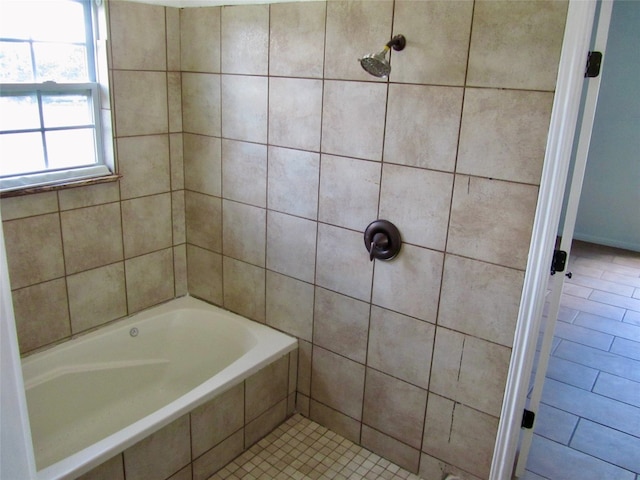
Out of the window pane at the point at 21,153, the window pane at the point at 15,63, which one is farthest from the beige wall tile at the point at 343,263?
the window pane at the point at 15,63

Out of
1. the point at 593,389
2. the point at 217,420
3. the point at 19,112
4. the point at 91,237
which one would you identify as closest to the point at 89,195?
the point at 91,237

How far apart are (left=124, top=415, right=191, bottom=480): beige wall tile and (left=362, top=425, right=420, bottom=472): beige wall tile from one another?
0.83 m

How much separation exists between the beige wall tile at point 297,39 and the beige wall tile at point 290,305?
0.97 meters

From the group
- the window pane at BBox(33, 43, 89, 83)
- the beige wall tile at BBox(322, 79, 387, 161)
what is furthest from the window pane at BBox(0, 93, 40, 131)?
the beige wall tile at BBox(322, 79, 387, 161)

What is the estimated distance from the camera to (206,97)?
2615 millimetres

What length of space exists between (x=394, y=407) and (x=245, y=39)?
1790 mm

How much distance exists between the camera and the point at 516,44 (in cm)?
173

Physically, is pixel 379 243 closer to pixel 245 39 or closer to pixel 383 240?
pixel 383 240

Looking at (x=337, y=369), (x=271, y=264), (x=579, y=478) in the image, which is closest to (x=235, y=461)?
(x=337, y=369)

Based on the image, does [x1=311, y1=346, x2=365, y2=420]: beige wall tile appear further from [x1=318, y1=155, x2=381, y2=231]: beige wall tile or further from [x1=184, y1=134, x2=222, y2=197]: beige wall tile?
[x1=184, y1=134, x2=222, y2=197]: beige wall tile

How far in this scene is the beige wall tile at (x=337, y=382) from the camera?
2.45 metres

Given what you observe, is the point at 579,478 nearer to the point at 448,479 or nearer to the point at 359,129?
the point at 448,479

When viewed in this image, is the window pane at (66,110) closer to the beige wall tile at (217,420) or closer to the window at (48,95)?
the window at (48,95)

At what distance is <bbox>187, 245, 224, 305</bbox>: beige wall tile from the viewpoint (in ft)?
9.40
